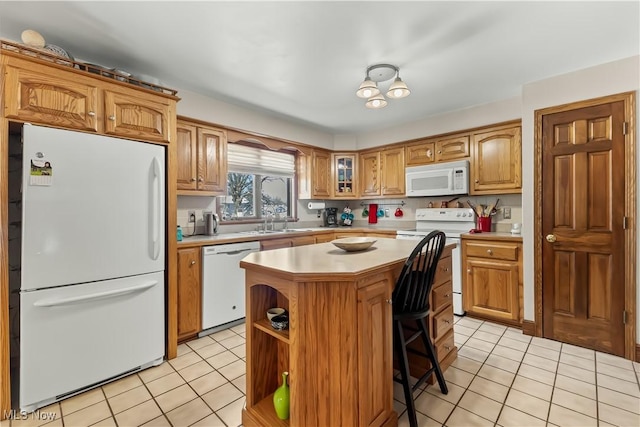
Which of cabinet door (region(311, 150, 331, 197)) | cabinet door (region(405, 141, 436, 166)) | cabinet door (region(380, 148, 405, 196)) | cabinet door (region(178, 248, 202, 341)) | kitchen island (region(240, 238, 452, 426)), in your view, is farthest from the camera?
cabinet door (region(311, 150, 331, 197))

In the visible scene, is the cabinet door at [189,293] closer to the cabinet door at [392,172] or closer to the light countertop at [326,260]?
the light countertop at [326,260]

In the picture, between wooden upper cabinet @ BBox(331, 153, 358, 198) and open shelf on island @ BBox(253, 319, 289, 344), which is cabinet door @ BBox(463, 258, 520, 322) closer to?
wooden upper cabinet @ BBox(331, 153, 358, 198)

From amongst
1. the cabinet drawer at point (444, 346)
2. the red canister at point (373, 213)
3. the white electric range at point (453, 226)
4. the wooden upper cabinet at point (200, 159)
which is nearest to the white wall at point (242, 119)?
the wooden upper cabinet at point (200, 159)

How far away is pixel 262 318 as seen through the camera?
5.49 ft

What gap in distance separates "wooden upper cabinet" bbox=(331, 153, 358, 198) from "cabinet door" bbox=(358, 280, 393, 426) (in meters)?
3.20

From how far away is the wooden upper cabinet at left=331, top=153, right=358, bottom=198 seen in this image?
4.67 m

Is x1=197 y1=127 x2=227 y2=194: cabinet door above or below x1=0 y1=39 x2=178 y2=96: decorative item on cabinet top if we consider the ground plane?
below

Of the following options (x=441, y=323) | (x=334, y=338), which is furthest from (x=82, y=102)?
(x=441, y=323)

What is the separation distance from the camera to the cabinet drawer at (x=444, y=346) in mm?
2074

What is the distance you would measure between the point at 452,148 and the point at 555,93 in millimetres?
1167

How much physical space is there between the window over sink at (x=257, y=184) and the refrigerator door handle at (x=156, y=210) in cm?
138

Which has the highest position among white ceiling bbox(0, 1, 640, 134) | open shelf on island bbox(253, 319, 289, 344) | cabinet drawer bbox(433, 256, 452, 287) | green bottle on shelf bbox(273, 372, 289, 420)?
white ceiling bbox(0, 1, 640, 134)

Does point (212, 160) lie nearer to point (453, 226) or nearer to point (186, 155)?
point (186, 155)

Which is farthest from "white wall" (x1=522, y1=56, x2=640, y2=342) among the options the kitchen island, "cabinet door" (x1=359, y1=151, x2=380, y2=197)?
the kitchen island
